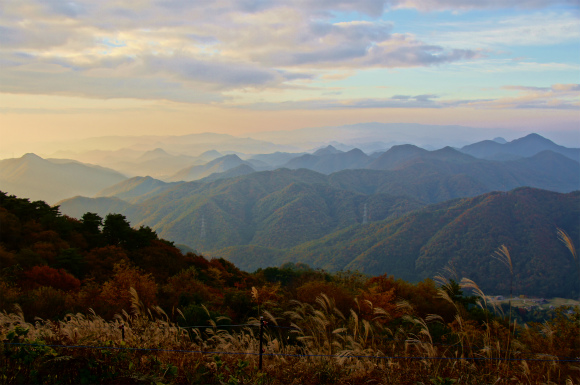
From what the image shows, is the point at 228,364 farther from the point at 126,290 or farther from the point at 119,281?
the point at 119,281

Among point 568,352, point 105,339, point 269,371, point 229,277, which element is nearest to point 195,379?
point 269,371

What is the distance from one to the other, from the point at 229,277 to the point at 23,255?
15.9 m

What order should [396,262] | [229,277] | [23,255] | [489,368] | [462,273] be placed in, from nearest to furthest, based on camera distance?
[489,368]
[23,255]
[229,277]
[462,273]
[396,262]

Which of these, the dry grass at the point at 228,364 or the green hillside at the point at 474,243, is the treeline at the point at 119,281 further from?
the green hillside at the point at 474,243

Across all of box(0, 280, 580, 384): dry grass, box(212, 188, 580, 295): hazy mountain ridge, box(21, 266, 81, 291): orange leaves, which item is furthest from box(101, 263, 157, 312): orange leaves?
box(212, 188, 580, 295): hazy mountain ridge

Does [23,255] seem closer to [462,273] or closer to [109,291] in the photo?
[109,291]

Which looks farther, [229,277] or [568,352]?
[229,277]

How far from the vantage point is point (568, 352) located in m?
9.63

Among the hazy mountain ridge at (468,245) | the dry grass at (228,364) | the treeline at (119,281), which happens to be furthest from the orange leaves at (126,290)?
the hazy mountain ridge at (468,245)

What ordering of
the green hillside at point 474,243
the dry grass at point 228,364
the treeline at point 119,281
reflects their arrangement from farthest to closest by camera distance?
the green hillside at point 474,243 < the treeline at point 119,281 < the dry grass at point 228,364

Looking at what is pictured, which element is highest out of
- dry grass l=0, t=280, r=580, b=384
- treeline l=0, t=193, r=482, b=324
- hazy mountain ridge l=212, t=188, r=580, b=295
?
dry grass l=0, t=280, r=580, b=384

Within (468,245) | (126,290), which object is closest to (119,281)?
(126,290)

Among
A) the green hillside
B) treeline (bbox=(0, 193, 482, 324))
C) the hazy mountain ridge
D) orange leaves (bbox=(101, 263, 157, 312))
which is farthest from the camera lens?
the hazy mountain ridge

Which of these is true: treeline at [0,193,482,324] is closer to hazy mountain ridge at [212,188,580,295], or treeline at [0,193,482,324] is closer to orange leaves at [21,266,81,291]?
orange leaves at [21,266,81,291]
